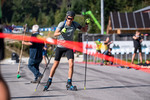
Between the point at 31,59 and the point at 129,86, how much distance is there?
117 inches

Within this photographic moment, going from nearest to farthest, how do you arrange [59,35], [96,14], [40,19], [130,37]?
[59,35], [130,37], [96,14], [40,19]

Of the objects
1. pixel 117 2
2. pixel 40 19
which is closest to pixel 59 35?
pixel 40 19

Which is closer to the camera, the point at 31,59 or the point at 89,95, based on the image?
Result: the point at 89,95

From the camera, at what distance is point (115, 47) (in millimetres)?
18625

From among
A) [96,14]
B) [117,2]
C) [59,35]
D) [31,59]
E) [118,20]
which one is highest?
[117,2]

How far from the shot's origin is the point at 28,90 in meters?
7.70

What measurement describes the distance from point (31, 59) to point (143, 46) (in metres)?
11.6

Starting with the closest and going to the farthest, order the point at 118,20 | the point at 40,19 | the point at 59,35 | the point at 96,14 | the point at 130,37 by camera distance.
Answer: the point at 59,35, the point at 130,37, the point at 118,20, the point at 96,14, the point at 40,19

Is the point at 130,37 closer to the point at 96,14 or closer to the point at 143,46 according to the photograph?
the point at 143,46

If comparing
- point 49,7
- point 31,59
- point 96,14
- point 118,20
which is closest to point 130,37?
point 118,20

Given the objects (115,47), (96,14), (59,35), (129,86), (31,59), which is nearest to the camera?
(59,35)

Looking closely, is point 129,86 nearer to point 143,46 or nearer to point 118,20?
point 143,46

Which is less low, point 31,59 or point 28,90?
point 31,59

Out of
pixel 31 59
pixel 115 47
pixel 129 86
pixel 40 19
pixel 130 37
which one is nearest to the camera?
pixel 129 86
